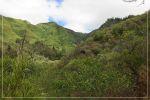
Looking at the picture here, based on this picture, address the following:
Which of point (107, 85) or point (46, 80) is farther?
point (46, 80)

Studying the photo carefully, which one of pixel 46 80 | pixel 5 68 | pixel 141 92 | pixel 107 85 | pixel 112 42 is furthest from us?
pixel 112 42

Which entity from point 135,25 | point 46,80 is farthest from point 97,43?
point 46,80

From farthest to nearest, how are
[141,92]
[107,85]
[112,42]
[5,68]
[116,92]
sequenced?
[112,42] → [107,85] → [116,92] → [141,92] → [5,68]

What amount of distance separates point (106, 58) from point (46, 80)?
3.89 meters

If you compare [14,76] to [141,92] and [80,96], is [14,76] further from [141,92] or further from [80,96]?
[80,96]

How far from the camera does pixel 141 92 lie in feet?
54.0

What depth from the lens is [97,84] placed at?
20125 millimetres

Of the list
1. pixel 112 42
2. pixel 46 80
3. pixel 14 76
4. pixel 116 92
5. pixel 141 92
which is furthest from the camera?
pixel 112 42

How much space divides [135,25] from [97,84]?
33.1 ft

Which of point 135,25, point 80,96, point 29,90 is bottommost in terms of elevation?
point 80,96

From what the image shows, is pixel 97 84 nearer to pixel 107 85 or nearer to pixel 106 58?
pixel 107 85

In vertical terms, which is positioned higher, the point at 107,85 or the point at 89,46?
the point at 89,46

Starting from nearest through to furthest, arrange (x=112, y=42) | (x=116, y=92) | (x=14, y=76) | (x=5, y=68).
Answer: (x=14, y=76) → (x=5, y=68) → (x=116, y=92) → (x=112, y=42)

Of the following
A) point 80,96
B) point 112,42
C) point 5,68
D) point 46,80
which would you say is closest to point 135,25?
point 112,42
